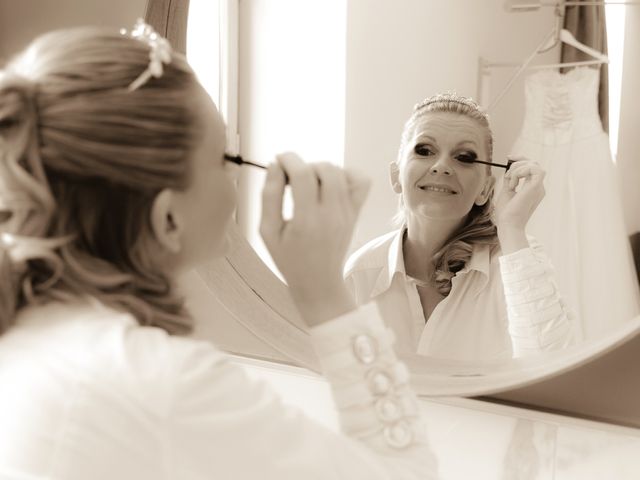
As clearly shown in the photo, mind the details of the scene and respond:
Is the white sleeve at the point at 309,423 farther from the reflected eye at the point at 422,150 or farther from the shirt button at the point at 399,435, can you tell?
the reflected eye at the point at 422,150

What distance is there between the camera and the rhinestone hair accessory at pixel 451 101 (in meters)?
0.66

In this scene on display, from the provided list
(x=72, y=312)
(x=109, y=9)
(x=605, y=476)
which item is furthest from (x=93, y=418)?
(x=109, y=9)

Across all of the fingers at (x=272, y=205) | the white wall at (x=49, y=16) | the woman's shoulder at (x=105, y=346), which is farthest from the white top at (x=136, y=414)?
the white wall at (x=49, y=16)

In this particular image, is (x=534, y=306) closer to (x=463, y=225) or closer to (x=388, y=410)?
(x=463, y=225)

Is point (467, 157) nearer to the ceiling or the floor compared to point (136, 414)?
nearer to the ceiling

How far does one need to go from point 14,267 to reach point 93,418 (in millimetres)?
126

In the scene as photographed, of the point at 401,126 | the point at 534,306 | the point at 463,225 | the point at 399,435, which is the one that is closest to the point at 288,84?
the point at 401,126

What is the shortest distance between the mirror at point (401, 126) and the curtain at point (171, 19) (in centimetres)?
9

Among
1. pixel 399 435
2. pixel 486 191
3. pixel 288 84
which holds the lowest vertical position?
pixel 399 435

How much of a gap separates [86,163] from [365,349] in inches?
8.2

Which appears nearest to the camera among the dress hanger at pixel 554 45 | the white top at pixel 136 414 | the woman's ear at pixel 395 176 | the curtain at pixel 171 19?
the white top at pixel 136 414

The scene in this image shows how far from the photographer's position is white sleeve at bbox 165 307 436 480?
378 millimetres

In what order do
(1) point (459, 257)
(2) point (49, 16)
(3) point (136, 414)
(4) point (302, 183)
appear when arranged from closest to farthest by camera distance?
(3) point (136, 414) < (4) point (302, 183) < (1) point (459, 257) < (2) point (49, 16)

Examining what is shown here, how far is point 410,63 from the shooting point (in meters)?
0.69
